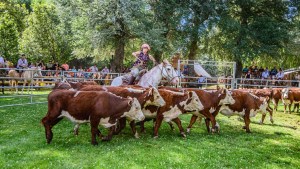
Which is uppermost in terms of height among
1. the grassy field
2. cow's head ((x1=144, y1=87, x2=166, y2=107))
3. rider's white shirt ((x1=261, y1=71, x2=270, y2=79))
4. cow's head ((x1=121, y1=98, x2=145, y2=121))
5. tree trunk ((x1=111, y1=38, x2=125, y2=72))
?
tree trunk ((x1=111, y1=38, x2=125, y2=72))

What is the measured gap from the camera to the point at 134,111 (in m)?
8.54

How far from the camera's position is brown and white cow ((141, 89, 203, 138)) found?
940 cm

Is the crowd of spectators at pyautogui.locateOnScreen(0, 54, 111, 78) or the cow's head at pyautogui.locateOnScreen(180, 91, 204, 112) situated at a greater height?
the crowd of spectators at pyautogui.locateOnScreen(0, 54, 111, 78)

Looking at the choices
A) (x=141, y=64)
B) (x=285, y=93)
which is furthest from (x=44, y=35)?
(x=285, y=93)

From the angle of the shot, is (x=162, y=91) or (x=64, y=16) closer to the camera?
(x=162, y=91)

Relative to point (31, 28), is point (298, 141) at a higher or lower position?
lower

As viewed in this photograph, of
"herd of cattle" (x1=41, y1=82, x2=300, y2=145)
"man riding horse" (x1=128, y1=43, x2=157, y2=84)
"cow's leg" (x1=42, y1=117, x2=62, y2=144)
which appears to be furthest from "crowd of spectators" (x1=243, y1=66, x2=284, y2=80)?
"cow's leg" (x1=42, y1=117, x2=62, y2=144)

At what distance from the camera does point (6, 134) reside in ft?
28.9

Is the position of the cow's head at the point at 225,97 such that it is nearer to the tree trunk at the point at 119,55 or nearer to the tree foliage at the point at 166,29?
the tree foliage at the point at 166,29

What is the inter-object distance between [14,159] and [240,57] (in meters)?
24.4

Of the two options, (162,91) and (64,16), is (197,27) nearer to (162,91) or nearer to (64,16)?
(64,16)

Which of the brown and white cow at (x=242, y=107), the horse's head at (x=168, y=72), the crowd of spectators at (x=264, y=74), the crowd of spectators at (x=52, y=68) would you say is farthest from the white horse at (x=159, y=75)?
the crowd of spectators at (x=264, y=74)

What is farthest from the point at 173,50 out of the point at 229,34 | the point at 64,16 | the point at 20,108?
the point at 20,108

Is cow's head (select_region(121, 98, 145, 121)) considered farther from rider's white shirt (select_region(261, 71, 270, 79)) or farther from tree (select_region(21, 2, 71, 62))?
tree (select_region(21, 2, 71, 62))
